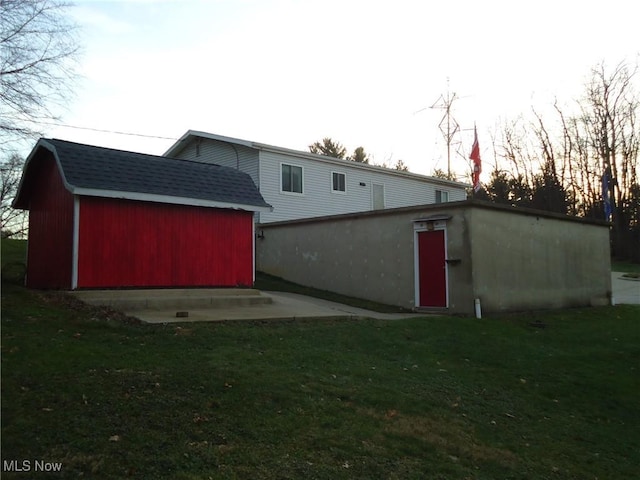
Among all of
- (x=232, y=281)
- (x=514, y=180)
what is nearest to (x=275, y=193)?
(x=232, y=281)

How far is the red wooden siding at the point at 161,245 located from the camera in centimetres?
1157

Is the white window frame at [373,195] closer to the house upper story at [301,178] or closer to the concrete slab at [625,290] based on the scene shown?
the house upper story at [301,178]

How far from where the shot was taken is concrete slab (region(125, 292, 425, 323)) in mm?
9797

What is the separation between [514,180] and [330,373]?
136 feet

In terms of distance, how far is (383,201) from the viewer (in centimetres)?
2591

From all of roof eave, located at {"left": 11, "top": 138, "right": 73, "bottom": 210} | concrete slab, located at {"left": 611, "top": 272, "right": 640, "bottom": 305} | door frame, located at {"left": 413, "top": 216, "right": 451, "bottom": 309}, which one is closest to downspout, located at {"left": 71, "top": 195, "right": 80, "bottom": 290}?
roof eave, located at {"left": 11, "top": 138, "right": 73, "bottom": 210}

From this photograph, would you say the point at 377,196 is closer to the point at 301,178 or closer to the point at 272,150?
the point at 301,178

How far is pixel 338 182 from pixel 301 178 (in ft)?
7.04

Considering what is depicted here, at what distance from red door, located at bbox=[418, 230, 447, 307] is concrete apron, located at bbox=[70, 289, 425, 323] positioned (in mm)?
1154

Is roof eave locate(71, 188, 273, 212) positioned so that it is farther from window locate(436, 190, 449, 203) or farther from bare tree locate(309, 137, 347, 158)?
bare tree locate(309, 137, 347, 158)

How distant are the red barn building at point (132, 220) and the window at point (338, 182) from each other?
30.8ft

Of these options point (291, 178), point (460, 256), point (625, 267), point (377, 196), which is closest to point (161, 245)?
point (460, 256)

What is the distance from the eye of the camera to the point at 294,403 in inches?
216

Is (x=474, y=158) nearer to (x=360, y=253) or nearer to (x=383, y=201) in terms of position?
(x=383, y=201)
